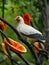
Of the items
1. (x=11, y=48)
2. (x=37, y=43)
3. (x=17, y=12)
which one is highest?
(x=11, y=48)

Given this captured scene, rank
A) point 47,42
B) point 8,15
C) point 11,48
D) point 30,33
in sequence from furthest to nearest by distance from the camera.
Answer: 1. point 8,15
2. point 30,33
3. point 47,42
4. point 11,48

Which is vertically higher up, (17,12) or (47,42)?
(47,42)

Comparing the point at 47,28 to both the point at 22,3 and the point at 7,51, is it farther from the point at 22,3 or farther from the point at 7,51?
the point at 22,3

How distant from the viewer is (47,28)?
1316mm

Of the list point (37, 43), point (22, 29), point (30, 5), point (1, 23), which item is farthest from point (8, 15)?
point (1, 23)

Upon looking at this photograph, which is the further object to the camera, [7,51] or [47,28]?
[47,28]

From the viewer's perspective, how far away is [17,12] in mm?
2455

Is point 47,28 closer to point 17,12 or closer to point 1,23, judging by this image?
point 1,23

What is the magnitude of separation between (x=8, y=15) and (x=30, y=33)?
65cm

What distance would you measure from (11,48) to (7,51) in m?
0.02

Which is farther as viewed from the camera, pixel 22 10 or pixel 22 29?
pixel 22 10

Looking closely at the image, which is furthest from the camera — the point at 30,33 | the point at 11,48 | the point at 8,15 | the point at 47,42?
the point at 8,15

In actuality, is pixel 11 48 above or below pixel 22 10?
above

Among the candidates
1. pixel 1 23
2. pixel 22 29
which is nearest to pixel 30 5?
pixel 22 29
